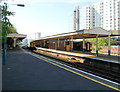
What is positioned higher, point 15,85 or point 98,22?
point 98,22

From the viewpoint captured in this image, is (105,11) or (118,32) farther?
(105,11)

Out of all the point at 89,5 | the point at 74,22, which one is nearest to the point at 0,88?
the point at 89,5

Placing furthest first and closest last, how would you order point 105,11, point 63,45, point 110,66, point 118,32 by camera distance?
point 105,11, point 63,45, point 118,32, point 110,66

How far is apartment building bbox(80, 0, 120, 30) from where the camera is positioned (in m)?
89.6

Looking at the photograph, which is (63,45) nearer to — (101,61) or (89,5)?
(101,61)

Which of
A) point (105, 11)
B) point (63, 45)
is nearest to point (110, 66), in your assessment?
point (63, 45)

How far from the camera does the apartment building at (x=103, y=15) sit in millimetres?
89562

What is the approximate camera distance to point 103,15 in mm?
98750

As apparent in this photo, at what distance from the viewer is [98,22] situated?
105 m

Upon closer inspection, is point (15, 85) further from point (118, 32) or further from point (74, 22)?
point (74, 22)

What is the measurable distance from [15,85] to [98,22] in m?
107

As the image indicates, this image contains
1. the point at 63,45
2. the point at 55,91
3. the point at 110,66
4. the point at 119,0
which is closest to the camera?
the point at 55,91

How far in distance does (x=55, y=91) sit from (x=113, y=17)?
94.7 meters

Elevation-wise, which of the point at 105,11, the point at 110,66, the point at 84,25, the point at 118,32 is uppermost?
the point at 105,11
